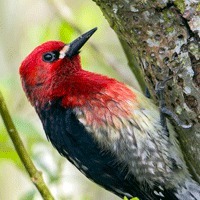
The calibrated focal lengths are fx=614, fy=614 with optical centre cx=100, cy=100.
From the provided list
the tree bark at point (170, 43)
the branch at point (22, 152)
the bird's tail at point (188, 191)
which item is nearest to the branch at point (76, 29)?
the bird's tail at point (188, 191)

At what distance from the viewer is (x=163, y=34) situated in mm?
3086

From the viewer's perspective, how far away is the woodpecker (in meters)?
3.76

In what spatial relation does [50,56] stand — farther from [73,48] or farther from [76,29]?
[76,29]

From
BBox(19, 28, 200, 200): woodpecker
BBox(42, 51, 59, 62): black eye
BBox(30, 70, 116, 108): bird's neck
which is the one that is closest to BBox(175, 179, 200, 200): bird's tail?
BBox(19, 28, 200, 200): woodpecker

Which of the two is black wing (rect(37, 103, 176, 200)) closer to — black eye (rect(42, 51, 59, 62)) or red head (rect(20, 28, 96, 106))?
red head (rect(20, 28, 96, 106))

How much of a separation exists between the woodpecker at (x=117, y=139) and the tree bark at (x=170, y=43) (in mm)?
483

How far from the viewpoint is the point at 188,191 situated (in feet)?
12.4

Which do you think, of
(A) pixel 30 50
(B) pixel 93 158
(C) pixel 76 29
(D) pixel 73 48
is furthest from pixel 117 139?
(A) pixel 30 50

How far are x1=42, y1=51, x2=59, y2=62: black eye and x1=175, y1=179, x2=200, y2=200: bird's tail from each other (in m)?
1.23

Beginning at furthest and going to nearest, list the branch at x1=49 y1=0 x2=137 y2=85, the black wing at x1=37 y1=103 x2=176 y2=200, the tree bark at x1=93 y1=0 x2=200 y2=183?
the branch at x1=49 y1=0 x2=137 y2=85, the black wing at x1=37 y1=103 x2=176 y2=200, the tree bark at x1=93 y1=0 x2=200 y2=183

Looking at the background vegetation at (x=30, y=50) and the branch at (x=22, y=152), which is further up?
the branch at (x=22, y=152)

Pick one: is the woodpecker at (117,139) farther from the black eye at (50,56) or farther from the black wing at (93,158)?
the black eye at (50,56)

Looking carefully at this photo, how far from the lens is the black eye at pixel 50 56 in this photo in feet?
13.8

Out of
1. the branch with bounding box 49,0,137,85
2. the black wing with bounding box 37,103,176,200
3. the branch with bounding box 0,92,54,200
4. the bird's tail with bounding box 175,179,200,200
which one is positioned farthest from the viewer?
the branch with bounding box 49,0,137,85
